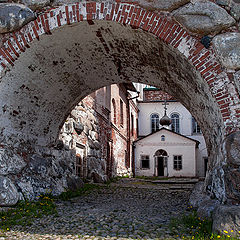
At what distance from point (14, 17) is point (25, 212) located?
3.13 m

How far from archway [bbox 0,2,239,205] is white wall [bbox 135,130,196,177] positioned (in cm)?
1675

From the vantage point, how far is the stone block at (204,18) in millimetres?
4625

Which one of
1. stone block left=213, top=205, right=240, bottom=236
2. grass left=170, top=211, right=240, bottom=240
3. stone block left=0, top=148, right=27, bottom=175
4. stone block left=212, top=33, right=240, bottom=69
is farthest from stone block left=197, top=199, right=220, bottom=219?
stone block left=0, top=148, right=27, bottom=175

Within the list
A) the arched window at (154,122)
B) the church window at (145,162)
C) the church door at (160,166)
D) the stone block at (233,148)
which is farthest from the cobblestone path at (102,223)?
the arched window at (154,122)

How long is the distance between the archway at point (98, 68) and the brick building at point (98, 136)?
2.32m

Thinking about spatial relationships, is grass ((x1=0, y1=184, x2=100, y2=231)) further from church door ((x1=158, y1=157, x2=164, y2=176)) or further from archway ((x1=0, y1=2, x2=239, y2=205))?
church door ((x1=158, y1=157, x2=164, y2=176))

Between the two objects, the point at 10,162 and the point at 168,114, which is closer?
the point at 10,162

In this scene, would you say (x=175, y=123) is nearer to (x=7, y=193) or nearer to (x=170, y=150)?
(x=170, y=150)

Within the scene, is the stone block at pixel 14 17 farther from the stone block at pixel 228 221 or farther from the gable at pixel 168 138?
the gable at pixel 168 138

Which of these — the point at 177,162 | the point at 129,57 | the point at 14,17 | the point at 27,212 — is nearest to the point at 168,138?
the point at 177,162

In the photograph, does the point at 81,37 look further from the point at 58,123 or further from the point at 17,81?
the point at 58,123

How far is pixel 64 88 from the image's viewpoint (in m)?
6.90

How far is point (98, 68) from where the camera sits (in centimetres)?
659


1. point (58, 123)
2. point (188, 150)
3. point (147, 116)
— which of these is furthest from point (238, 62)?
point (147, 116)
